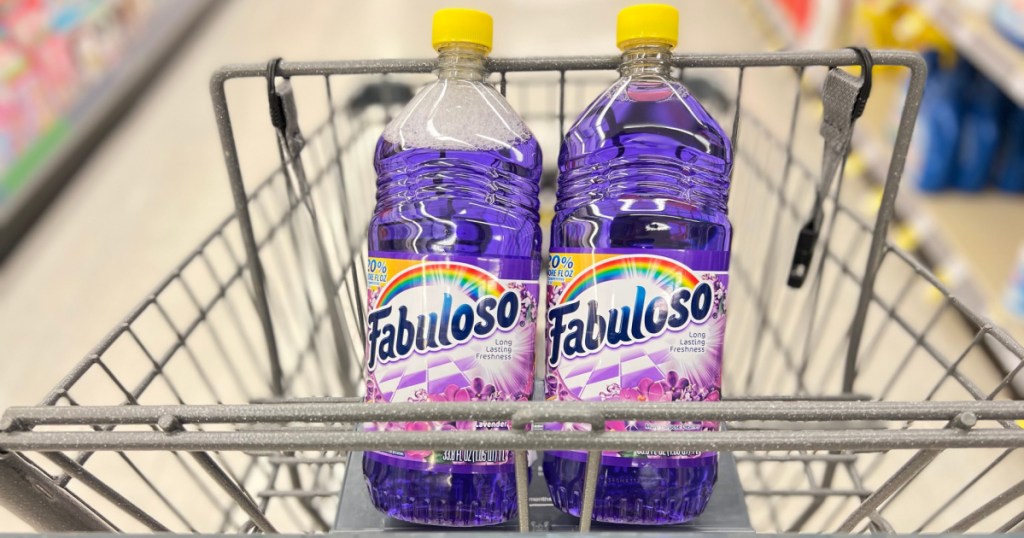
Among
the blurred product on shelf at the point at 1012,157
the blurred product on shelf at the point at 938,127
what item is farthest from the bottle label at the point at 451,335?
the blurred product on shelf at the point at 1012,157

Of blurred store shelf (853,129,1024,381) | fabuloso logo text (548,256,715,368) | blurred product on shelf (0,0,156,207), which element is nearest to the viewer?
fabuloso logo text (548,256,715,368)

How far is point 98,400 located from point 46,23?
5.32ft

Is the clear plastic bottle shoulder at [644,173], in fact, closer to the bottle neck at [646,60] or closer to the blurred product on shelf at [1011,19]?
the bottle neck at [646,60]

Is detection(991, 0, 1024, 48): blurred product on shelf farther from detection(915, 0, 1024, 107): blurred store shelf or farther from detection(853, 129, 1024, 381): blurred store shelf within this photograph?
detection(853, 129, 1024, 381): blurred store shelf

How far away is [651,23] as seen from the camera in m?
0.56

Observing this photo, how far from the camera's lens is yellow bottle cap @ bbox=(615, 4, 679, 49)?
557 mm

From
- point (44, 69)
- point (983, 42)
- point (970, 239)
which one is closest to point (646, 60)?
point (983, 42)

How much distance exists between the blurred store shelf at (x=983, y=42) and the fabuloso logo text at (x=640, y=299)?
122 cm

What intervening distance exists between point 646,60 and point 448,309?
0.27 meters

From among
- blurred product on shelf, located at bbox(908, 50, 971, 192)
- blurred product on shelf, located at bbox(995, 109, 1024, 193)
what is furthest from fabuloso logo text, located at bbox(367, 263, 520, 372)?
blurred product on shelf, located at bbox(995, 109, 1024, 193)

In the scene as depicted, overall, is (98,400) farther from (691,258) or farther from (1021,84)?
(1021,84)

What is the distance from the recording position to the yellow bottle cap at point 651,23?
0.56 meters

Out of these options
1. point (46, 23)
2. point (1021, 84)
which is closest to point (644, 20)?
point (1021, 84)

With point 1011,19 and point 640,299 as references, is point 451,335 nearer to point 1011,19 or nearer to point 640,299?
point 640,299
